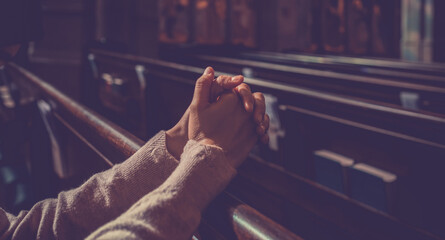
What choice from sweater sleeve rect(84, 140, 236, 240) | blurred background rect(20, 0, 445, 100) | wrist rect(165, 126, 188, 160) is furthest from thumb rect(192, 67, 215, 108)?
blurred background rect(20, 0, 445, 100)

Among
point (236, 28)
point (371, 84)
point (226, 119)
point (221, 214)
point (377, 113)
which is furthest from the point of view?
point (236, 28)

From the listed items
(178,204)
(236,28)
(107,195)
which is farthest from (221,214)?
(236,28)

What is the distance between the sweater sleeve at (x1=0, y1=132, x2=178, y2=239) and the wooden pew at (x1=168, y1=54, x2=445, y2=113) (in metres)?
1.34

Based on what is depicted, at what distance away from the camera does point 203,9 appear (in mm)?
7727

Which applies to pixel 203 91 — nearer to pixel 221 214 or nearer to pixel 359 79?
pixel 221 214

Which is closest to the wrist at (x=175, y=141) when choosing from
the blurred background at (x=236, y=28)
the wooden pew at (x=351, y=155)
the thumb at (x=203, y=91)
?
the thumb at (x=203, y=91)

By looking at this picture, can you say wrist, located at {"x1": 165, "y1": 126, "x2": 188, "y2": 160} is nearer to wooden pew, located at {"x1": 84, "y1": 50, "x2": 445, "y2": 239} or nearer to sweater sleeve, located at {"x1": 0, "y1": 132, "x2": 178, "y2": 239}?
sweater sleeve, located at {"x1": 0, "y1": 132, "x2": 178, "y2": 239}

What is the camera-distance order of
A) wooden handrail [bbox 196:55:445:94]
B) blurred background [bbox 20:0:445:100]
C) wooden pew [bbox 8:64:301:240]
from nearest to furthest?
wooden pew [bbox 8:64:301:240], wooden handrail [bbox 196:55:445:94], blurred background [bbox 20:0:445:100]

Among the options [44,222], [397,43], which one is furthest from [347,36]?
[44,222]

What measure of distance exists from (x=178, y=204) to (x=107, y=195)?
31 centimetres

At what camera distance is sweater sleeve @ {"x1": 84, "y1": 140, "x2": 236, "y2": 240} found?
31.0 inches

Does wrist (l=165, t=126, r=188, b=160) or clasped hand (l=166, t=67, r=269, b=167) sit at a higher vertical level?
clasped hand (l=166, t=67, r=269, b=167)

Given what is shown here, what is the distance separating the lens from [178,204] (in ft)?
2.70

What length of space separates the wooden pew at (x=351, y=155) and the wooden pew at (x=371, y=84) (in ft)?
1.43
